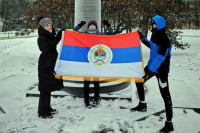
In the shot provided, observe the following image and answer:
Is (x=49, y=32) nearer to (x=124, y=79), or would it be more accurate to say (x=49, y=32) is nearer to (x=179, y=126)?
(x=124, y=79)

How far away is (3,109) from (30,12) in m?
9.35

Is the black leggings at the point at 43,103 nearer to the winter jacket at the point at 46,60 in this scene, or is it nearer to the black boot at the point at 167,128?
the winter jacket at the point at 46,60

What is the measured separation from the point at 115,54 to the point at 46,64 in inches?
60.9

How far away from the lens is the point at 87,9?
6.54m

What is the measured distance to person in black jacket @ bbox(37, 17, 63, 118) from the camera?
14.4ft

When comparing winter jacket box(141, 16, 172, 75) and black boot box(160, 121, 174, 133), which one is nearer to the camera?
winter jacket box(141, 16, 172, 75)

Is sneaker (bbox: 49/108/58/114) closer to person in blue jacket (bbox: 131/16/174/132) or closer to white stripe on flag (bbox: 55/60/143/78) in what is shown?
white stripe on flag (bbox: 55/60/143/78)

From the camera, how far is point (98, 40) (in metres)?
5.00

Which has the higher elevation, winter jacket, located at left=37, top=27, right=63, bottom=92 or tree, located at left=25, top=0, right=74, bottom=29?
tree, located at left=25, top=0, right=74, bottom=29

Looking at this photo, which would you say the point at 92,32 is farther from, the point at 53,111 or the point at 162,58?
the point at 53,111

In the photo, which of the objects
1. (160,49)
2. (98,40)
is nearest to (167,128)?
(160,49)

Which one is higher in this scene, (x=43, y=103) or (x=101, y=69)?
(x=101, y=69)

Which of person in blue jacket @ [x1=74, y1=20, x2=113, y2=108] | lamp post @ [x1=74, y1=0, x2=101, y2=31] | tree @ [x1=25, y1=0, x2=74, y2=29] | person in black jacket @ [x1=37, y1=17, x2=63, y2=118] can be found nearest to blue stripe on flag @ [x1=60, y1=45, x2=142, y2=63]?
person in black jacket @ [x1=37, y1=17, x2=63, y2=118]

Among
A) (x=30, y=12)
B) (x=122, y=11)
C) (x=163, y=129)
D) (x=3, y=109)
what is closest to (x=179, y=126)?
(x=163, y=129)
